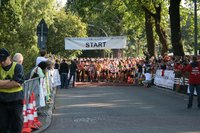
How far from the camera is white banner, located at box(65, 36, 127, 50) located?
122 feet

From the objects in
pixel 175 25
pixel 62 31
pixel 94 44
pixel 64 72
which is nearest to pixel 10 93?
pixel 64 72

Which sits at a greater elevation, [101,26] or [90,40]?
[101,26]

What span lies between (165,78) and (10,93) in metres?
A: 20.6

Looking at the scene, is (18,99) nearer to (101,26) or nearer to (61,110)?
(61,110)

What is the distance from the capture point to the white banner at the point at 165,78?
88.8 ft

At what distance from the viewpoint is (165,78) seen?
93.4 feet

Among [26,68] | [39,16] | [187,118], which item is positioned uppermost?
[39,16]

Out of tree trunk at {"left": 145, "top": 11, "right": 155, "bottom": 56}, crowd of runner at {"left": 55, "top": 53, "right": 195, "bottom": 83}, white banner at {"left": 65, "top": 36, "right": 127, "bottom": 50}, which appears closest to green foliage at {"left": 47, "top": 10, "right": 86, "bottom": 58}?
tree trunk at {"left": 145, "top": 11, "right": 155, "bottom": 56}

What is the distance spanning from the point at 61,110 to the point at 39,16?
4283 centimetres

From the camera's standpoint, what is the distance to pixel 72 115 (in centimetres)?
1556

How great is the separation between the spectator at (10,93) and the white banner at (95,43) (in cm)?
→ 2853

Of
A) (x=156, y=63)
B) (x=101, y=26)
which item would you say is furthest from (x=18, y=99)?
(x=101, y=26)

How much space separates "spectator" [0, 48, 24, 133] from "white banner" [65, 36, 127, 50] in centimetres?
2853

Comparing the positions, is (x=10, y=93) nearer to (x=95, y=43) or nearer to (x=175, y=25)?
(x=175, y=25)
